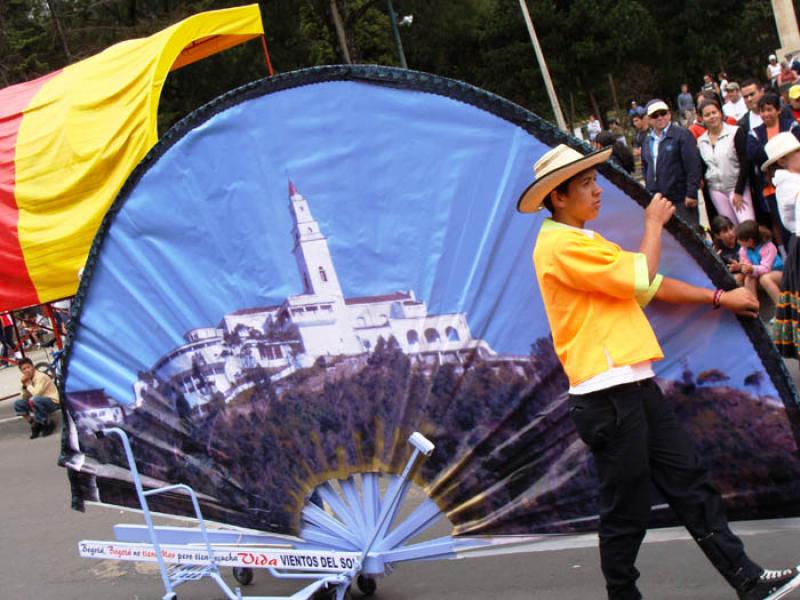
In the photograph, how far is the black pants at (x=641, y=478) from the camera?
378cm

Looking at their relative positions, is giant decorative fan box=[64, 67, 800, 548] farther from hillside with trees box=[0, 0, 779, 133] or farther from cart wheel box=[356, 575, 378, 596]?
hillside with trees box=[0, 0, 779, 133]

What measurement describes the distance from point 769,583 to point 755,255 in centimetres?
463

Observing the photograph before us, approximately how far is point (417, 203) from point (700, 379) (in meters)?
1.27

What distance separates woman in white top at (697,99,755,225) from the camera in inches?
349

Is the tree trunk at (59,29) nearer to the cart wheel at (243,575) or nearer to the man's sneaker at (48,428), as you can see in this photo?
the man's sneaker at (48,428)

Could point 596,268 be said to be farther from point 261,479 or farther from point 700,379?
point 261,479

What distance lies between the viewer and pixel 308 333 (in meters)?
4.42

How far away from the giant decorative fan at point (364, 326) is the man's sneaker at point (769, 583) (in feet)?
0.88

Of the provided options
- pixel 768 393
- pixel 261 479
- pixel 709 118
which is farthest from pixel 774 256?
pixel 261 479

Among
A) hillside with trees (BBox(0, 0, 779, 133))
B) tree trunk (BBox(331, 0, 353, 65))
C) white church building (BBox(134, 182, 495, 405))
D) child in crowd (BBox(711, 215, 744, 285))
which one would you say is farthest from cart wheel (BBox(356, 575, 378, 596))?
hillside with trees (BBox(0, 0, 779, 133))

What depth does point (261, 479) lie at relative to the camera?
465 centimetres

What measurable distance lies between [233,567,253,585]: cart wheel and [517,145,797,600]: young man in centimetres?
230

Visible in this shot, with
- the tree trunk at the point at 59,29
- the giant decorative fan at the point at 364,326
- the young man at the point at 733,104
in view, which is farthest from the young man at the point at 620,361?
the tree trunk at the point at 59,29

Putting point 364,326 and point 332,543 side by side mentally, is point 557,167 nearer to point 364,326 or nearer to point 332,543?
point 364,326
